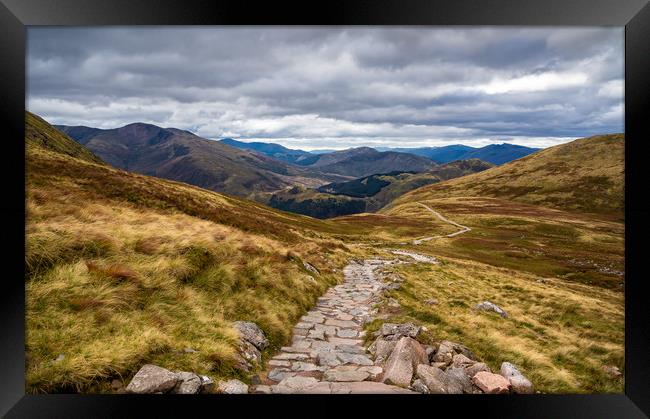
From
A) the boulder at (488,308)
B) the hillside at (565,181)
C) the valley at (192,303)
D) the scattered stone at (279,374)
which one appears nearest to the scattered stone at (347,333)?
the valley at (192,303)

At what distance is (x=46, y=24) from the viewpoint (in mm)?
7031

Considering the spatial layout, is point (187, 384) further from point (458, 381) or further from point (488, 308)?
point (488, 308)

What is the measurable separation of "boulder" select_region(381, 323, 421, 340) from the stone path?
719 mm

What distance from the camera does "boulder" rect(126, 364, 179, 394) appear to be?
557cm

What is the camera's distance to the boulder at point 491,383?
6867 mm

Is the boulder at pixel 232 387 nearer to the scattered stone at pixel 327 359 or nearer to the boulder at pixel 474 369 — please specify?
the scattered stone at pixel 327 359

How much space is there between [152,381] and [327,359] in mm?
3611

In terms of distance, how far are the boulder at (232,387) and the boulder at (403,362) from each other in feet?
9.00

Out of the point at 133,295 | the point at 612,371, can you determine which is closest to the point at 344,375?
the point at 133,295

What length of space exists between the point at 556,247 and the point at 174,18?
246 ft

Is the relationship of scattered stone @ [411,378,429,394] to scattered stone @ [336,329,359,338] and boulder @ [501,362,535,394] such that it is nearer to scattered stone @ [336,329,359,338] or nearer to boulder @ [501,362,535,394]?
boulder @ [501,362,535,394]

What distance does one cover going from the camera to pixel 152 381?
559 cm

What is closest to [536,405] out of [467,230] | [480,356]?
[480,356]

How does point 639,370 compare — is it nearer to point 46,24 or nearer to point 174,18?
point 174,18
